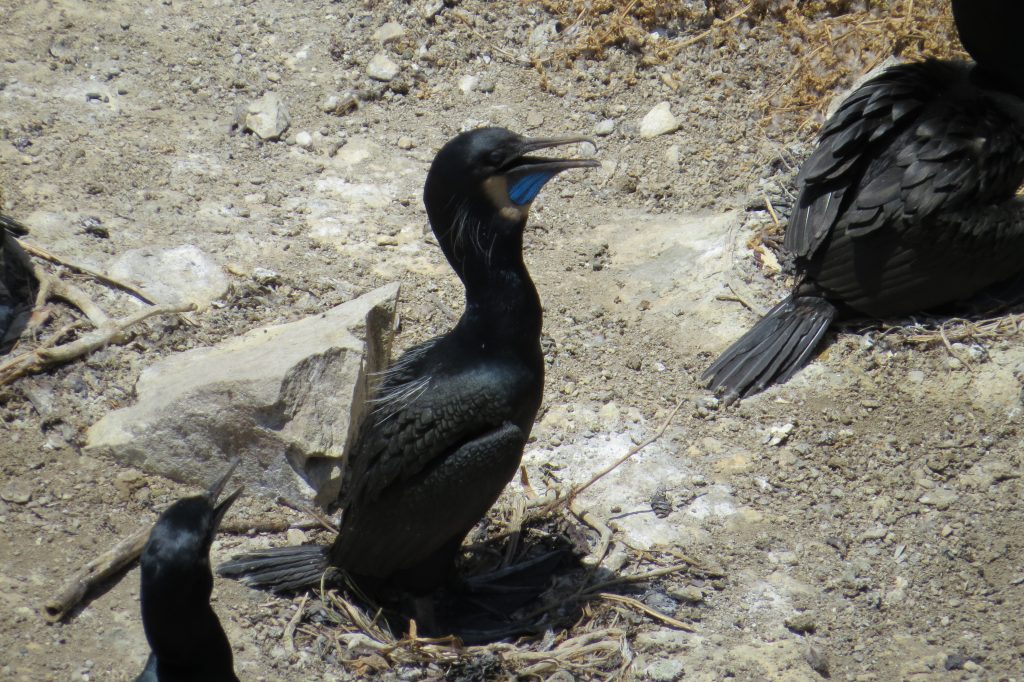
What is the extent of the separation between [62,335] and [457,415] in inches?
83.7

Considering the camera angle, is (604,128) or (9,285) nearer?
(9,285)

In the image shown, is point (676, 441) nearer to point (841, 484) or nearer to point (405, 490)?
point (841, 484)

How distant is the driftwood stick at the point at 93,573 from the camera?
385 centimetres

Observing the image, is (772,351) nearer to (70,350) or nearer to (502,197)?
(502,197)

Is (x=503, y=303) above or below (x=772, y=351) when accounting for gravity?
above

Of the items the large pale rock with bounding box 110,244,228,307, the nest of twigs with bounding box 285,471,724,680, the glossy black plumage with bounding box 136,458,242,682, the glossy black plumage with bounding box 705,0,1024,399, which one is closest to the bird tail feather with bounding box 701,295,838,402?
the glossy black plumage with bounding box 705,0,1024,399

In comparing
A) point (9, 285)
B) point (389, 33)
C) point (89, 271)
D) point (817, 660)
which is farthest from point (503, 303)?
point (389, 33)

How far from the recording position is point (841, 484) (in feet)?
15.2

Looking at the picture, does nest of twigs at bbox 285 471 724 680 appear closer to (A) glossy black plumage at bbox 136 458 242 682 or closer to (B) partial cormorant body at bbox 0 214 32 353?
(A) glossy black plumage at bbox 136 458 242 682

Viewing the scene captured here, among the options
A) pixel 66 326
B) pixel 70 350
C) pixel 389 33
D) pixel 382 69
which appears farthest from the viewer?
pixel 389 33

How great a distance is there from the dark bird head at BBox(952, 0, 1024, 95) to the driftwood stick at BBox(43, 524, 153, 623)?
15.0 feet

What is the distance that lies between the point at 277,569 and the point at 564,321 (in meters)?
2.03

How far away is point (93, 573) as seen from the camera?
12.9ft

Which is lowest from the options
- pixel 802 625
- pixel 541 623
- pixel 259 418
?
pixel 541 623
